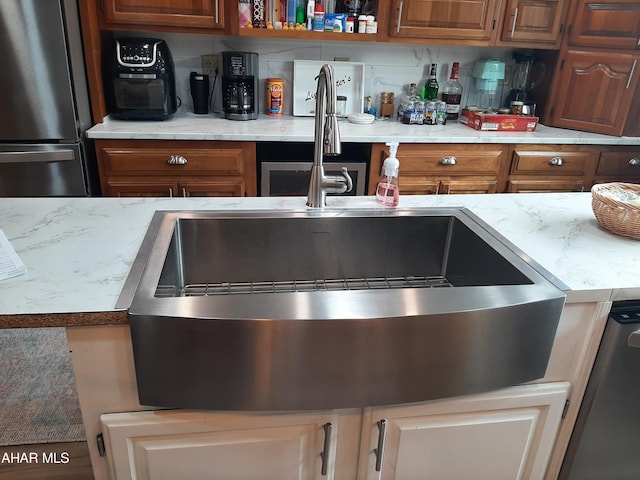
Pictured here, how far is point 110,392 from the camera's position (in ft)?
2.82

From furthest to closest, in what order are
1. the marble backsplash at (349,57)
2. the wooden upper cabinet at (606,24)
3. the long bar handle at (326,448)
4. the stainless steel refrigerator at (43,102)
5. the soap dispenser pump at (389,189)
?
the marble backsplash at (349,57) → the wooden upper cabinet at (606,24) → the stainless steel refrigerator at (43,102) → the soap dispenser pump at (389,189) → the long bar handle at (326,448)

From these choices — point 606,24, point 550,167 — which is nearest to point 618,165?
point 550,167

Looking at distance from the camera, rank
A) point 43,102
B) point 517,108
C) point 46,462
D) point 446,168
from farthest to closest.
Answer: point 517,108
point 446,168
point 43,102
point 46,462

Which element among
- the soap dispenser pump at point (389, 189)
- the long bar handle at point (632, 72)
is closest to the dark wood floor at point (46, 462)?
the soap dispenser pump at point (389, 189)

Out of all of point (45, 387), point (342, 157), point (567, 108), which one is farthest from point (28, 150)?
point (567, 108)

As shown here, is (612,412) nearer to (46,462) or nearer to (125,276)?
(125,276)

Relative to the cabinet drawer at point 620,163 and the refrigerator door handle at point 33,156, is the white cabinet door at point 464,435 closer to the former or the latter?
the refrigerator door handle at point 33,156

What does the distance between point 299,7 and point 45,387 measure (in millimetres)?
2119

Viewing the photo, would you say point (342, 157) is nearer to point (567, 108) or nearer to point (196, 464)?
point (567, 108)

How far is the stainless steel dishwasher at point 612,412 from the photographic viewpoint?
1020 mm

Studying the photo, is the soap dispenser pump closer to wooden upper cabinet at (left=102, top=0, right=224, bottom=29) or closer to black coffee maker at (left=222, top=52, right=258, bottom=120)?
black coffee maker at (left=222, top=52, right=258, bottom=120)

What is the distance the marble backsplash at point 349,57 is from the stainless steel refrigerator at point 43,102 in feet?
2.06

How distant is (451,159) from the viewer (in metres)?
2.51

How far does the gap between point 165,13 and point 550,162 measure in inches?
82.7
